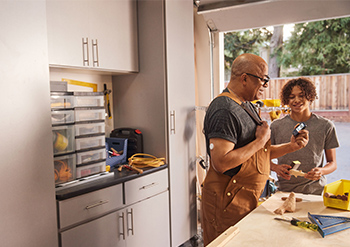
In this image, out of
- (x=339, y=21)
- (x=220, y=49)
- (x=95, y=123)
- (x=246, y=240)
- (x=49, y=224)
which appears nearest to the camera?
(x=246, y=240)

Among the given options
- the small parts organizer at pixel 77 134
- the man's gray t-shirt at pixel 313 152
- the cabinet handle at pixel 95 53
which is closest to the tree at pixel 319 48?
the man's gray t-shirt at pixel 313 152

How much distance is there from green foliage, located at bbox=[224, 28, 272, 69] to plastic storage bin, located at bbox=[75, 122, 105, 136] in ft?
18.8

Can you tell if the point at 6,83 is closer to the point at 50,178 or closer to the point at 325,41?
the point at 50,178

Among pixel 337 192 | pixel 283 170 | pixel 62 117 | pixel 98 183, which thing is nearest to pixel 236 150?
pixel 283 170

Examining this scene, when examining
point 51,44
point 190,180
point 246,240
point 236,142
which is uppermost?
point 51,44

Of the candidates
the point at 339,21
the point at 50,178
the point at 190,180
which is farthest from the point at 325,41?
the point at 50,178

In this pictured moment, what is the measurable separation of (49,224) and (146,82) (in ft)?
5.03

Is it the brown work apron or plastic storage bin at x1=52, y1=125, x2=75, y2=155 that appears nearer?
the brown work apron

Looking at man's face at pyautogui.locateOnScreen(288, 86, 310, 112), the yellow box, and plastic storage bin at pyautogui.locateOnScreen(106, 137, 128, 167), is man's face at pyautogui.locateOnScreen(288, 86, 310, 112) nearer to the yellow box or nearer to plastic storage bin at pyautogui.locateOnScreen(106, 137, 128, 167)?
the yellow box

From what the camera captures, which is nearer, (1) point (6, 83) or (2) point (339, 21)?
(1) point (6, 83)

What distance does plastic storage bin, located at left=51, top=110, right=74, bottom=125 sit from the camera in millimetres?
2168

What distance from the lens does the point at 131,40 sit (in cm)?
297

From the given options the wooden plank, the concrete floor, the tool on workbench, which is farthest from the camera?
the concrete floor

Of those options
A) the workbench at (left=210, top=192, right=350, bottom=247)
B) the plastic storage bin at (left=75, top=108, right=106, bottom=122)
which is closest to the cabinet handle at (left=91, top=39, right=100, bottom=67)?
the plastic storage bin at (left=75, top=108, right=106, bottom=122)
